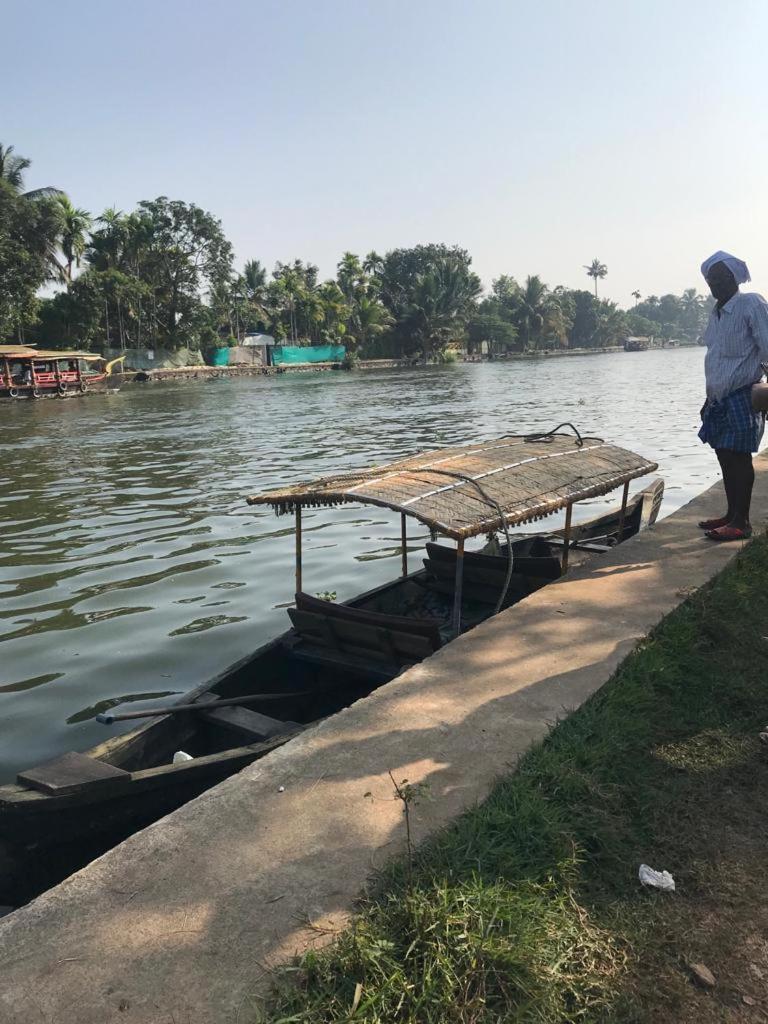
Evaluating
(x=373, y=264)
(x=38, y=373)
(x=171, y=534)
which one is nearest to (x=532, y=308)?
(x=373, y=264)

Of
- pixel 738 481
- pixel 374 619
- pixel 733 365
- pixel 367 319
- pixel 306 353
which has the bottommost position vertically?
pixel 374 619

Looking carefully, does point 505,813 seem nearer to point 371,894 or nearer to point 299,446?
point 371,894

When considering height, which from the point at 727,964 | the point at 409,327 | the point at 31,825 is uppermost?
the point at 409,327

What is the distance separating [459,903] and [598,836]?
69 centimetres

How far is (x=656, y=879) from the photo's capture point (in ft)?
8.49

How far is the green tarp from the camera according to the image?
2522 inches

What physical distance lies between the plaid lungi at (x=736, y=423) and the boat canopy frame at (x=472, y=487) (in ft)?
3.03

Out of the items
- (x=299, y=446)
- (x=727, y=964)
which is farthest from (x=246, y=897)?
(x=299, y=446)

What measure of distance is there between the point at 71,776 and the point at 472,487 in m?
3.28

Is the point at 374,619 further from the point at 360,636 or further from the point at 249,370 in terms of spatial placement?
the point at 249,370

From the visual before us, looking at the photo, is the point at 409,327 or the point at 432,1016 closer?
the point at 432,1016

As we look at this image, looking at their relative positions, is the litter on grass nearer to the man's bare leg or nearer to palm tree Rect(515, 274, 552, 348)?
the man's bare leg

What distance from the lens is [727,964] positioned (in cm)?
228

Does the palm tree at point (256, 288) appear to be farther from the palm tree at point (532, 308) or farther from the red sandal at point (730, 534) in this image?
the red sandal at point (730, 534)
